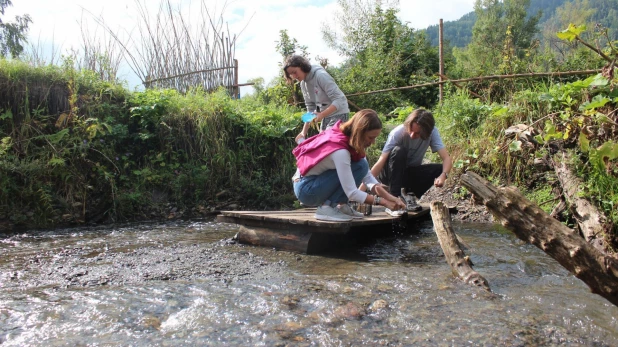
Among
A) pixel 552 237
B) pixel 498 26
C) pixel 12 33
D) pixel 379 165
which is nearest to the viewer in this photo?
pixel 552 237

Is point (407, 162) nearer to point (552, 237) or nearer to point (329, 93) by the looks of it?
point (329, 93)

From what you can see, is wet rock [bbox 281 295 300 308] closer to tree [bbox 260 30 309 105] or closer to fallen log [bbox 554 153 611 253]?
fallen log [bbox 554 153 611 253]

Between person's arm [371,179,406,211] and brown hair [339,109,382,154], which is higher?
brown hair [339,109,382,154]

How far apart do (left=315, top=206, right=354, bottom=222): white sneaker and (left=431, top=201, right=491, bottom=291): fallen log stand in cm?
77

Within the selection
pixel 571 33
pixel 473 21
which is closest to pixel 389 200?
pixel 571 33

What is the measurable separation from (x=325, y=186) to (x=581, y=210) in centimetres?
245

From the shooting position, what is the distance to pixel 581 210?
4.59m

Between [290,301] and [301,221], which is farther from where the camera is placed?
[301,221]

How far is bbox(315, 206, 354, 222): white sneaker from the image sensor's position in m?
4.20

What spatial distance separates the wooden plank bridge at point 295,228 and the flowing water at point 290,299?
0.13m

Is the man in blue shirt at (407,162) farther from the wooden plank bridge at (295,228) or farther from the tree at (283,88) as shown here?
the tree at (283,88)

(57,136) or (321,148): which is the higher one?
(57,136)

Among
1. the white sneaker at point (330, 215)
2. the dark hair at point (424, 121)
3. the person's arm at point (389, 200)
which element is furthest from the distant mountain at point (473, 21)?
the person's arm at point (389, 200)

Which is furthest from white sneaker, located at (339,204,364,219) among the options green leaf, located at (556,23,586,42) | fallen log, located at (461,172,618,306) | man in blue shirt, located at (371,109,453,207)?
green leaf, located at (556,23,586,42)
